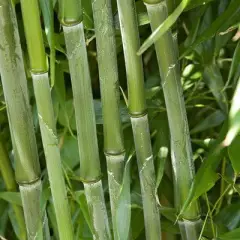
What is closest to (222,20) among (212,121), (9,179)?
(212,121)

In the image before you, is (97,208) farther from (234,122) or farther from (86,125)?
(234,122)

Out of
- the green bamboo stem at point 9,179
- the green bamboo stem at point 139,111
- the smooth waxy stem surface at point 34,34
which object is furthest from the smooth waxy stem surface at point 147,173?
the green bamboo stem at point 9,179

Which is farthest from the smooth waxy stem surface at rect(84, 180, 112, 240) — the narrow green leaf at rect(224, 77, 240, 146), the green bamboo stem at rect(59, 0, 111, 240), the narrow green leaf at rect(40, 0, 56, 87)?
the narrow green leaf at rect(224, 77, 240, 146)

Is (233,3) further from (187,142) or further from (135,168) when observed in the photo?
(135,168)

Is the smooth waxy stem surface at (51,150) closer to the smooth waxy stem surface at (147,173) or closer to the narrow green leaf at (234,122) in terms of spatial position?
the smooth waxy stem surface at (147,173)

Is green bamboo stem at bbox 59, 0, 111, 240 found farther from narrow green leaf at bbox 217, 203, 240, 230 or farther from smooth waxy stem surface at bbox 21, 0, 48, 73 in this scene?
narrow green leaf at bbox 217, 203, 240, 230

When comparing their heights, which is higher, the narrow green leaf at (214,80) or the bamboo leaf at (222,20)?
the bamboo leaf at (222,20)
